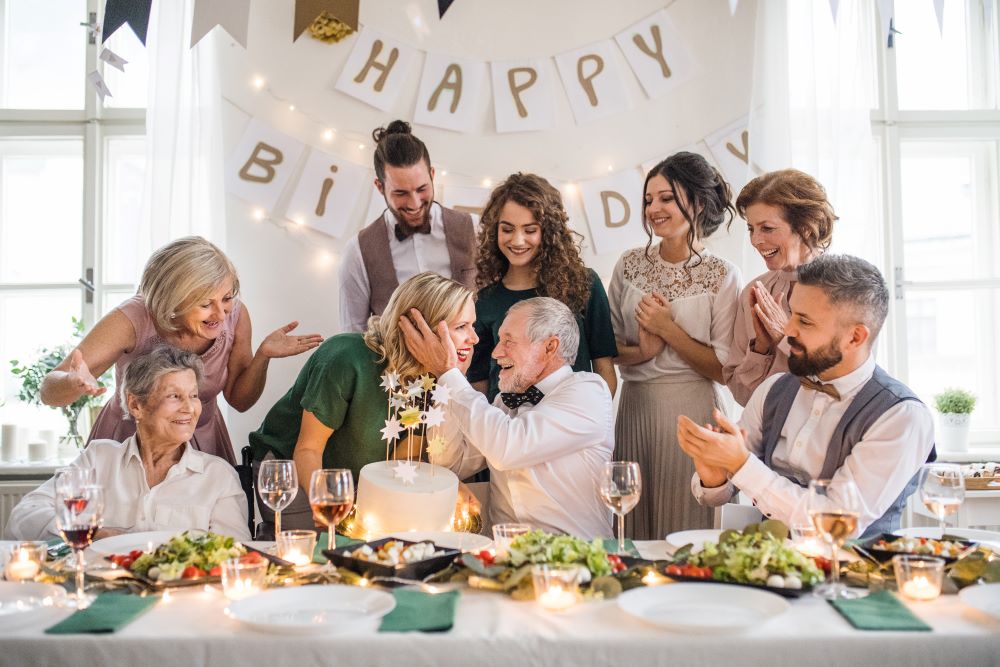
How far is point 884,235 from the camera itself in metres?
4.31

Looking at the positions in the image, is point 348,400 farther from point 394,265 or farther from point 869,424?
point 869,424

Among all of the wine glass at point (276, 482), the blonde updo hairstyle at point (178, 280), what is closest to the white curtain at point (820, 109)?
the blonde updo hairstyle at point (178, 280)

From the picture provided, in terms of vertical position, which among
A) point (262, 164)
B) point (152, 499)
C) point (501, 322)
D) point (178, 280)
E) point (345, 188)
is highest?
point (262, 164)

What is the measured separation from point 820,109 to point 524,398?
2258 mm

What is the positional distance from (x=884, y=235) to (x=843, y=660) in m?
3.28

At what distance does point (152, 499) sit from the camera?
243cm

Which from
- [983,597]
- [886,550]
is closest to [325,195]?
[886,550]

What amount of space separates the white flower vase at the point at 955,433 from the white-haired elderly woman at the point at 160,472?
3.17m

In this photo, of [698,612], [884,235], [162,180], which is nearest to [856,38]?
[884,235]

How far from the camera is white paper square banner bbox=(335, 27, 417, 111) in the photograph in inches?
159

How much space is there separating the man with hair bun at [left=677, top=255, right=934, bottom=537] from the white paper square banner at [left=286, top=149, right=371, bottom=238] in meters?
2.21

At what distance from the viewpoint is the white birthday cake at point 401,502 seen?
2266 mm

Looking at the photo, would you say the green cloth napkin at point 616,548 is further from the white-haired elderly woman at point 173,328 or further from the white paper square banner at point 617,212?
the white paper square banner at point 617,212

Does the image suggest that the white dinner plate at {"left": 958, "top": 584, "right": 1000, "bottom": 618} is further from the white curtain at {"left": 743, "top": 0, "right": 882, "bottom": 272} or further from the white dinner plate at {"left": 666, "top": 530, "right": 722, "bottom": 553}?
the white curtain at {"left": 743, "top": 0, "right": 882, "bottom": 272}
